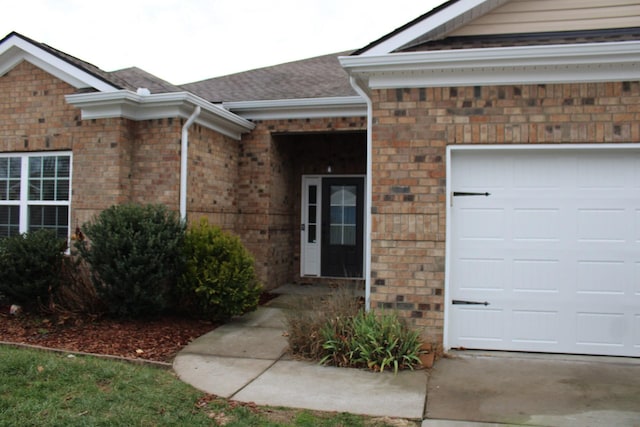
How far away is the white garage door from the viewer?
6.34 m

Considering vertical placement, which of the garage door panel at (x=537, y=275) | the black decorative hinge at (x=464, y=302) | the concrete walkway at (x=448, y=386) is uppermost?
the garage door panel at (x=537, y=275)

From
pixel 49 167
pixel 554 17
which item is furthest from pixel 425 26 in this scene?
pixel 49 167

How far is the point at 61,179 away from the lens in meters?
9.01

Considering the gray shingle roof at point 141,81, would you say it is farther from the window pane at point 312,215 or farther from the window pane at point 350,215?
the window pane at point 350,215

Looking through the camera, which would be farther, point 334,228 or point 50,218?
point 334,228

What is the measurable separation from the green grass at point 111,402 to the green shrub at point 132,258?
1710mm

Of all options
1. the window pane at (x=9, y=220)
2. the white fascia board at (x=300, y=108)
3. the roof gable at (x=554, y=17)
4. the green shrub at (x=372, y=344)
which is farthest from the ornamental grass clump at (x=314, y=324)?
the window pane at (x=9, y=220)

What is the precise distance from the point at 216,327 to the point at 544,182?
15.5 ft

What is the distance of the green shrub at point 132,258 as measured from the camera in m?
7.15

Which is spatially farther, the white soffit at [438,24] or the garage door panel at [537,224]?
the white soffit at [438,24]

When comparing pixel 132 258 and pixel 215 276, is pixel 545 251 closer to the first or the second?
pixel 215 276

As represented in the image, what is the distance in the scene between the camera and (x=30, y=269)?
7617 mm

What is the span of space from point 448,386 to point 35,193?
747 centimetres

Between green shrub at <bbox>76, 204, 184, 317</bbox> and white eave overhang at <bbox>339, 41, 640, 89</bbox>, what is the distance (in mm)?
3386
